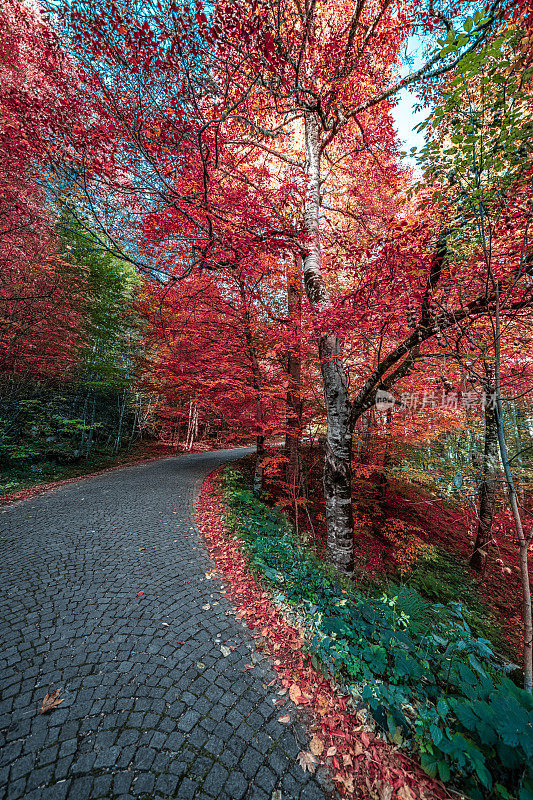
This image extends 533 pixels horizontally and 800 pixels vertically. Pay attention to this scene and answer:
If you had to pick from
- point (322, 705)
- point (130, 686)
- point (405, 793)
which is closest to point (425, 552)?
point (322, 705)

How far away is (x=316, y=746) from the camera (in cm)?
215

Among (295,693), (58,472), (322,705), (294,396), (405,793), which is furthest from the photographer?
(58,472)

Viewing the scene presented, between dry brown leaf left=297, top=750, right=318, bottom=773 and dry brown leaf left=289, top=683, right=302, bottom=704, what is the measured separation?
392mm

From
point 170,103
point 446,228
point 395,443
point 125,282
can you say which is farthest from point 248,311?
point 125,282

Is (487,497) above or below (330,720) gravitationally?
above

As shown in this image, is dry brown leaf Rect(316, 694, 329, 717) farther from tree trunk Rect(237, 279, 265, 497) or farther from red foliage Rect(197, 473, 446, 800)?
tree trunk Rect(237, 279, 265, 497)

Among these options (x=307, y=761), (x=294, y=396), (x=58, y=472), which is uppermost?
(x=294, y=396)

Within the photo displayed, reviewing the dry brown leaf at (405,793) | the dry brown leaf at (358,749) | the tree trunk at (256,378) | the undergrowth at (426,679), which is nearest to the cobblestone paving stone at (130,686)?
the dry brown leaf at (358,749)

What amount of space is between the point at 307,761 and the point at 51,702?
2228 mm

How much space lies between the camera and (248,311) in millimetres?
8008

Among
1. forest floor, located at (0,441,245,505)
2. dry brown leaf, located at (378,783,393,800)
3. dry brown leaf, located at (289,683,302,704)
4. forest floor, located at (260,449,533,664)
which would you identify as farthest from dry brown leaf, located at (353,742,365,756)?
forest floor, located at (0,441,245,505)

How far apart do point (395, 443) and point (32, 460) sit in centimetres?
1383

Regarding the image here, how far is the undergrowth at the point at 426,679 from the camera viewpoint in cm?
162

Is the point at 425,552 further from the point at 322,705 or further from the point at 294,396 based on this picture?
the point at 322,705
